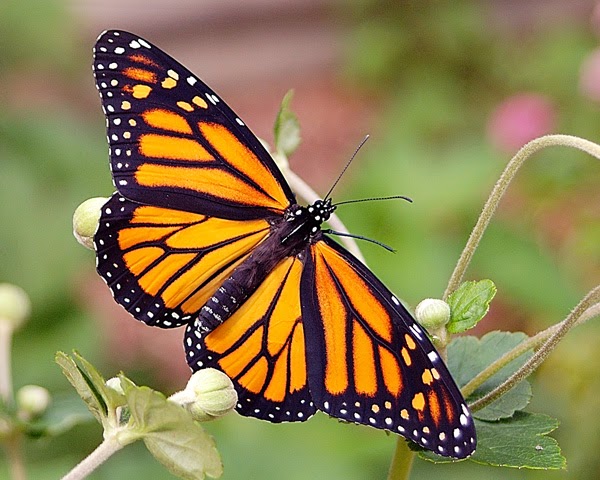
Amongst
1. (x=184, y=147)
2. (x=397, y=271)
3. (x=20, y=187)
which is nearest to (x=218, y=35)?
(x=20, y=187)

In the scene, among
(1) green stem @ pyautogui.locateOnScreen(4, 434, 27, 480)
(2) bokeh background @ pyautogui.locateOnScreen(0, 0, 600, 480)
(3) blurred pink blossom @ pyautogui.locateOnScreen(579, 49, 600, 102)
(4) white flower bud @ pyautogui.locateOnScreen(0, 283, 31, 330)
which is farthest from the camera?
(3) blurred pink blossom @ pyautogui.locateOnScreen(579, 49, 600, 102)

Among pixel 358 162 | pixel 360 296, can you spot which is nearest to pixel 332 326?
pixel 360 296

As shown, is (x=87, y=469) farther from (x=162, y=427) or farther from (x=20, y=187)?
(x=20, y=187)

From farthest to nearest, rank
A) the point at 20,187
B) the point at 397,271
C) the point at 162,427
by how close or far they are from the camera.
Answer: the point at 20,187 → the point at 397,271 → the point at 162,427

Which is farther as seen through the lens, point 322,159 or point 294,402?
point 322,159

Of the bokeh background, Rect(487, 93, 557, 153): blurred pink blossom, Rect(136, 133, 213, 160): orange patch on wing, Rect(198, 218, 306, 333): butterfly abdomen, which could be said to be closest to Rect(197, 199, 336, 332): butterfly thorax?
Rect(198, 218, 306, 333): butterfly abdomen

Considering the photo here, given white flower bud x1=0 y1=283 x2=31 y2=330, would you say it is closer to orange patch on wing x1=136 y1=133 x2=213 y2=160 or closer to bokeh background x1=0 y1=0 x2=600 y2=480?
orange patch on wing x1=136 y1=133 x2=213 y2=160
